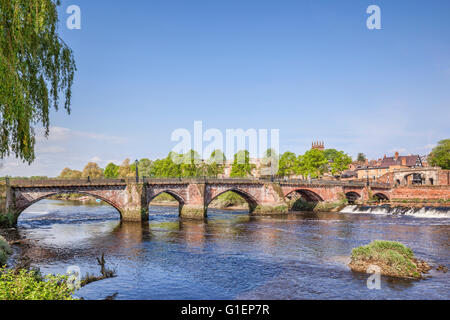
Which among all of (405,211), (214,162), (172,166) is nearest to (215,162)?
(214,162)

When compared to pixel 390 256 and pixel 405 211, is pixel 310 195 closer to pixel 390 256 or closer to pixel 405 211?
pixel 405 211

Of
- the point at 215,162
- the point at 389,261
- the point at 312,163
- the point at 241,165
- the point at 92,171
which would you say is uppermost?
the point at 215,162

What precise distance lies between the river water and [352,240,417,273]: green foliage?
59.4 inches

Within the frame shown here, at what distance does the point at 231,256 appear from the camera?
3039cm

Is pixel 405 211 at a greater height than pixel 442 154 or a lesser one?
lesser

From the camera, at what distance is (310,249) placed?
33.0 meters

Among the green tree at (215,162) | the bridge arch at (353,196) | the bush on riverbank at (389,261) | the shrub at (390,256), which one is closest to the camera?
the bush on riverbank at (389,261)

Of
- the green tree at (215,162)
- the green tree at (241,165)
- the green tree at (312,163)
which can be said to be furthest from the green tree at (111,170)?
the green tree at (312,163)

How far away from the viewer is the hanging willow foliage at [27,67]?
43.1 feet

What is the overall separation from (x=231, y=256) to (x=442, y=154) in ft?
347

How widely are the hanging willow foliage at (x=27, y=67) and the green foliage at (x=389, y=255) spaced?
73.6 feet

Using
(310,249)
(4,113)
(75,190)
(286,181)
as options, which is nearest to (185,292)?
(4,113)

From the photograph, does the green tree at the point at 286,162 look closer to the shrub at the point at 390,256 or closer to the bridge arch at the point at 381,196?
the bridge arch at the point at 381,196
